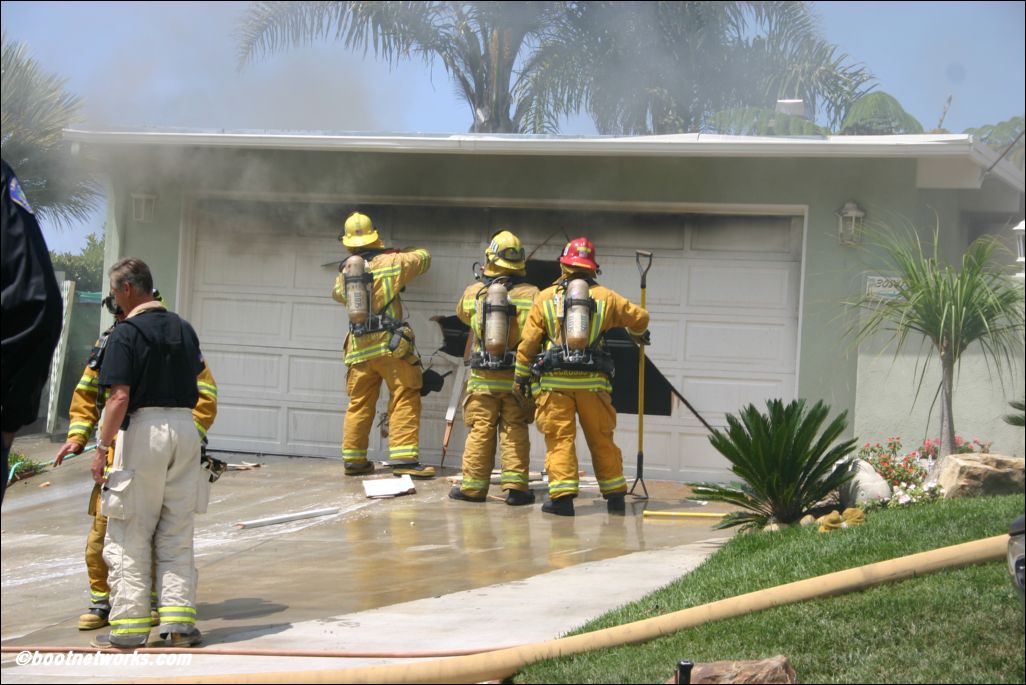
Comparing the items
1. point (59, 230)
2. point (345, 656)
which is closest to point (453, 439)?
point (345, 656)

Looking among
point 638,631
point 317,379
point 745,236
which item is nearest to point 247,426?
point 317,379

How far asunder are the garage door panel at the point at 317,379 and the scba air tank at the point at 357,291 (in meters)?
1.49

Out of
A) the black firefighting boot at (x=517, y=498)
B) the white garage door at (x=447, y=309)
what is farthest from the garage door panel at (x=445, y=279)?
the black firefighting boot at (x=517, y=498)

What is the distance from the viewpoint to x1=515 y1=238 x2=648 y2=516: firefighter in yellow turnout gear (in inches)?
352

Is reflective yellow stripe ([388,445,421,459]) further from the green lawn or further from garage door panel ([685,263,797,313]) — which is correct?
the green lawn

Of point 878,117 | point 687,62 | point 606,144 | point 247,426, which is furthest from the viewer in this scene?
point 878,117

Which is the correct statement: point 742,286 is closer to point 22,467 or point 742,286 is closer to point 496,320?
point 496,320

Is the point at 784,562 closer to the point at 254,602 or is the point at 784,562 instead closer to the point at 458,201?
the point at 254,602

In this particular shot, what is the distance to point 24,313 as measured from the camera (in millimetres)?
3531

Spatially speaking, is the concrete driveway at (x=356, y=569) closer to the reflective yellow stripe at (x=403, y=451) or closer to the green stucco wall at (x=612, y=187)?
the reflective yellow stripe at (x=403, y=451)

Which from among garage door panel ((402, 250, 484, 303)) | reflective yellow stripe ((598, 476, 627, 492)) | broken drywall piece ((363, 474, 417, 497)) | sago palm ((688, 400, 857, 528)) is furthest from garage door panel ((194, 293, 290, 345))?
sago palm ((688, 400, 857, 528))

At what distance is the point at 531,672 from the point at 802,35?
33.8 feet

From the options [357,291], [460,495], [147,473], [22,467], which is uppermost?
[357,291]

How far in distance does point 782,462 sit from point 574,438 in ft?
6.98
